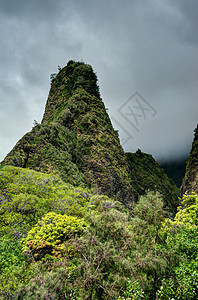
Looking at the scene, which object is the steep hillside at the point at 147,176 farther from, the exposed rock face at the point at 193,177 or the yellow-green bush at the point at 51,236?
the yellow-green bush at the point at 51,236

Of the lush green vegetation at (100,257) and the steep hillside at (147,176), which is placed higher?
the steep hillside at (147,176)

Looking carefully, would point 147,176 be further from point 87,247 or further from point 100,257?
point 100,257

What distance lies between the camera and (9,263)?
537 centimetres

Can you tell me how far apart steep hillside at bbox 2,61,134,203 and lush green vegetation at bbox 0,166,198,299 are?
9.69 m

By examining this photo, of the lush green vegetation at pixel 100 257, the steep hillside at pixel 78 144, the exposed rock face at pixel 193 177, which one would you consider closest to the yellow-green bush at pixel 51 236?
the lush green vegetation at pixel 100 257

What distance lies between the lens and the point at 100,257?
4289 mm

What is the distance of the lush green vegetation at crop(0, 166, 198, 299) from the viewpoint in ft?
12.9

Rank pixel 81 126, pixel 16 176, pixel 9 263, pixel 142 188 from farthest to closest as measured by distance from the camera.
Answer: pixel 142 188, pixel 81 126, pixel 16 176, pixel 9 263

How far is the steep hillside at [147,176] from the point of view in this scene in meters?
47.2

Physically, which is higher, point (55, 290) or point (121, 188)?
point (121, 188)

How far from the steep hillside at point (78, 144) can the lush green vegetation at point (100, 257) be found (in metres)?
9.69

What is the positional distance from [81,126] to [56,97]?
1357cm

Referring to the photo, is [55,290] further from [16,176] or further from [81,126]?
[81,126]

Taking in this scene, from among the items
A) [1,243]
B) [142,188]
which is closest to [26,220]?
[1,243]
